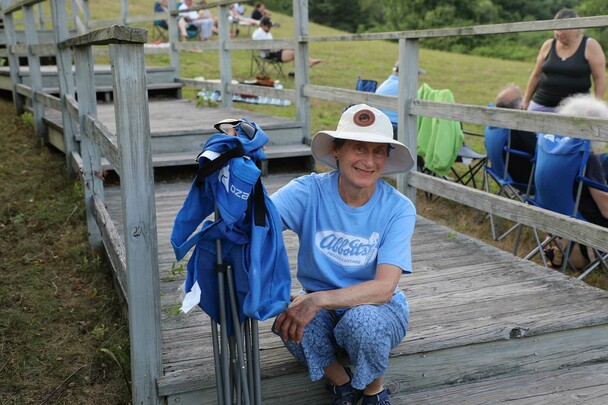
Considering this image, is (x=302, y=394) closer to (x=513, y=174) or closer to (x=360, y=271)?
(x=360, y=271)

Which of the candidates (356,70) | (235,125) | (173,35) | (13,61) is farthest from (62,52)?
(356,70)

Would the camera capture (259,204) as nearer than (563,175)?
Yes

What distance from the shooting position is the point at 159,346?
2.68 metres

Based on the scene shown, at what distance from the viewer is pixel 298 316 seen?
8.32ft

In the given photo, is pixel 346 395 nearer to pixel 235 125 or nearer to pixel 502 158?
pixel 235 125

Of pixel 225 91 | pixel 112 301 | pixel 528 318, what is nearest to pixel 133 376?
pixel 112 301

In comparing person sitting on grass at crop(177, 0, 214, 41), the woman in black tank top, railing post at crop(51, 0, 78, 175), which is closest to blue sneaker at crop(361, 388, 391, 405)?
railing post at crop(51, 0, 78, 175)

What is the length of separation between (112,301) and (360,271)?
74.7 inches

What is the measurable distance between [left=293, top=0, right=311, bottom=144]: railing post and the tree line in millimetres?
26325

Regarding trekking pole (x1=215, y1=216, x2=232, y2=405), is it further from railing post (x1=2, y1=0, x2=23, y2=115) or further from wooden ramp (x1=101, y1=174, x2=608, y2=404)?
railing post (x1=2, y1=0, x2=23, y2=115)

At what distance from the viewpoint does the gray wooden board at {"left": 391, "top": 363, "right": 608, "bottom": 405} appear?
291cm

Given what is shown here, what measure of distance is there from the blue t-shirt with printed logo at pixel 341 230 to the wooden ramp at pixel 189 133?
320 centimetres

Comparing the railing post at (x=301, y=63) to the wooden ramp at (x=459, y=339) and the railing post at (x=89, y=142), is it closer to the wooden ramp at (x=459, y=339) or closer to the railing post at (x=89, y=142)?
the railing post at (x=89, y=142)

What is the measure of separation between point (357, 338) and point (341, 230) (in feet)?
1.40
